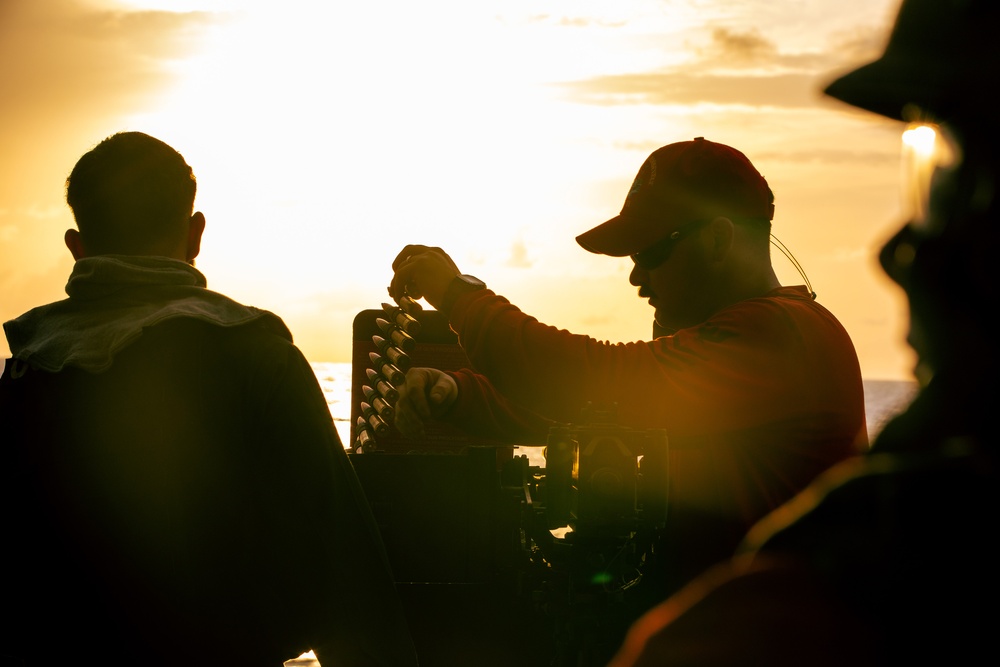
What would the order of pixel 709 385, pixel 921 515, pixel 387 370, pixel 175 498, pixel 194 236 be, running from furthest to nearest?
pixel 387 370
pixel 194 236
pixel 709 385
pixel 175 498
pixel 921 515

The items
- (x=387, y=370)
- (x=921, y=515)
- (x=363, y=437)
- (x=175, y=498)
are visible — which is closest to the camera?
(x=921, y=515)

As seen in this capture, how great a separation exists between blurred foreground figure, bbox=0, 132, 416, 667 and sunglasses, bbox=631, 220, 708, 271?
1082 mm

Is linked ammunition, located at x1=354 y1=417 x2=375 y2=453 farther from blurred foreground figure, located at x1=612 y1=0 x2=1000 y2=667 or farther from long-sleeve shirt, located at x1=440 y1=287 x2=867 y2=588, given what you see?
blurred foreground figure, located at x1=612 y1=0 x2=1000 y2=667

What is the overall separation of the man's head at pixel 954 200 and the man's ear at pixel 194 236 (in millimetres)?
2335

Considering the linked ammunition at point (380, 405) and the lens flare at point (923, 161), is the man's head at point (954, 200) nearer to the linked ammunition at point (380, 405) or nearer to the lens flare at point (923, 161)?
the lens flare at point (923, 161)

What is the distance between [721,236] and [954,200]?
238cm

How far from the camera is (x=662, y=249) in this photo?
3.23 m

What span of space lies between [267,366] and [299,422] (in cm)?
16

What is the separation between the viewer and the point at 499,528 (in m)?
2.93

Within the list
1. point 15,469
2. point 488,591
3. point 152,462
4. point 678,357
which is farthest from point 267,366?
point 678,357

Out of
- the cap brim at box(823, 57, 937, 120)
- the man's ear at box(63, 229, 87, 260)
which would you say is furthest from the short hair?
the cap brim at box(823, 57, 937, 120)

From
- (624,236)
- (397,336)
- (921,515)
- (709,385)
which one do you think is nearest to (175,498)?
(397,336)

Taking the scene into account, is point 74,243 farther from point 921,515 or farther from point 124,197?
point 921,515

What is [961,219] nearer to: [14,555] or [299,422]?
[299,422]
